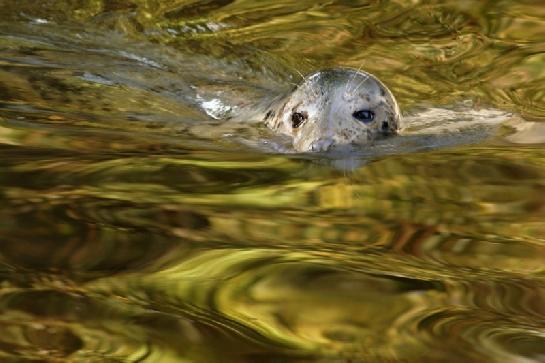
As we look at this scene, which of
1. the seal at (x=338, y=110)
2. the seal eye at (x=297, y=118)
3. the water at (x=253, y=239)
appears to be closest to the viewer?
the water at (x=253, y=239)

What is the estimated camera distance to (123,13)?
287 inches

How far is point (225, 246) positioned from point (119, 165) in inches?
33.1

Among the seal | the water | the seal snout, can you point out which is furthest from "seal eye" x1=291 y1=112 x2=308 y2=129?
the seal snout

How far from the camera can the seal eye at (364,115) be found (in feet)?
16.0

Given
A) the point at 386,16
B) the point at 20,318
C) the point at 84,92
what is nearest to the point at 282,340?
the point at 20,318

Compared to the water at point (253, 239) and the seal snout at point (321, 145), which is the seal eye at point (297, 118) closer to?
the water at point (253, 239)

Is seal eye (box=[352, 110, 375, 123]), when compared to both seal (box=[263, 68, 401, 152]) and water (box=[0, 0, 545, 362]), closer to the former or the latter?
seal (box=[263, 68, 401, 152])

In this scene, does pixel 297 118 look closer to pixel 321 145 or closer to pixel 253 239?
pixel 321 145

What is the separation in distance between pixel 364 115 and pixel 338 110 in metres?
0.14

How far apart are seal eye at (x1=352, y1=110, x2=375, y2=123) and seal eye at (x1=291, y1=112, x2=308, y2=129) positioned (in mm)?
221

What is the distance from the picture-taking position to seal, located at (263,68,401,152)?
15.2 ft

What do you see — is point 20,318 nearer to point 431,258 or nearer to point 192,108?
point 431,258

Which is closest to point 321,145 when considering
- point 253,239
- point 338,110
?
point 338,110

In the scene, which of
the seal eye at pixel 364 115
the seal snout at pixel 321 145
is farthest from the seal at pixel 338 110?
the seal snout at pixel 321 145
